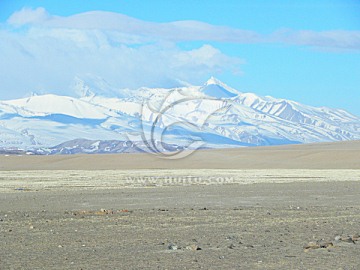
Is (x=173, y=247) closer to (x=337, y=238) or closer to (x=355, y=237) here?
(x=337, y=238)

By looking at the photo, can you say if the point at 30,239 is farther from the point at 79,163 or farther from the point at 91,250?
the point at 79,163

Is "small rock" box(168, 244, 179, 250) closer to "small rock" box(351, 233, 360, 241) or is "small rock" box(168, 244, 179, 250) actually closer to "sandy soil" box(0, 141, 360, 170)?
"small rock" box(351, 233, 360, 241)

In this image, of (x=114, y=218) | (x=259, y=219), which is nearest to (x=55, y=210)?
(x=114, y=218)

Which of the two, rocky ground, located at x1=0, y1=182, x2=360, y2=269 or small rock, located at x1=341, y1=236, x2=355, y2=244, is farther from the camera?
small rock, located at x1=341, y1=236, x2=355, y2=244

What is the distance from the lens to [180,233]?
16.6 metres

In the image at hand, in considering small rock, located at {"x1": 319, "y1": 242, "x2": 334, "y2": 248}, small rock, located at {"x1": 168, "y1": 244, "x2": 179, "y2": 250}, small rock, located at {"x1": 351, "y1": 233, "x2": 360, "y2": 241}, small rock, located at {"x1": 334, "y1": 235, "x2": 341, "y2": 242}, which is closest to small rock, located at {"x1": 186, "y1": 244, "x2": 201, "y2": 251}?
small rock, located at {"x1": 168, "y1": 244, "x2": 179, "y2": 250}

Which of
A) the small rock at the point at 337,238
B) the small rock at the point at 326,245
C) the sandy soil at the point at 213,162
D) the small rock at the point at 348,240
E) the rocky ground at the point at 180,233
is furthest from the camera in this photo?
the sandy soil at the point at 213,162

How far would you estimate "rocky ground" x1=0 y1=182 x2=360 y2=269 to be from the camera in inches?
495

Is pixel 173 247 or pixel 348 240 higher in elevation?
pixel 173 247

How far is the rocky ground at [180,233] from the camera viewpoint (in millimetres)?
12562

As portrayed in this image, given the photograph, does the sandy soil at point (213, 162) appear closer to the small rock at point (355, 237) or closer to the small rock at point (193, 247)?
the small rock at point (355, 237)

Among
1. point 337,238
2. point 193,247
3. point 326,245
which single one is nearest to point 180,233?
point 193,247

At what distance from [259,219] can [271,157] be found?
8042 centimetres

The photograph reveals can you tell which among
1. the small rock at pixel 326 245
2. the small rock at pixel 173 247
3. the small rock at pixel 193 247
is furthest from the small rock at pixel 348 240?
the small rock at pixel 173 247
